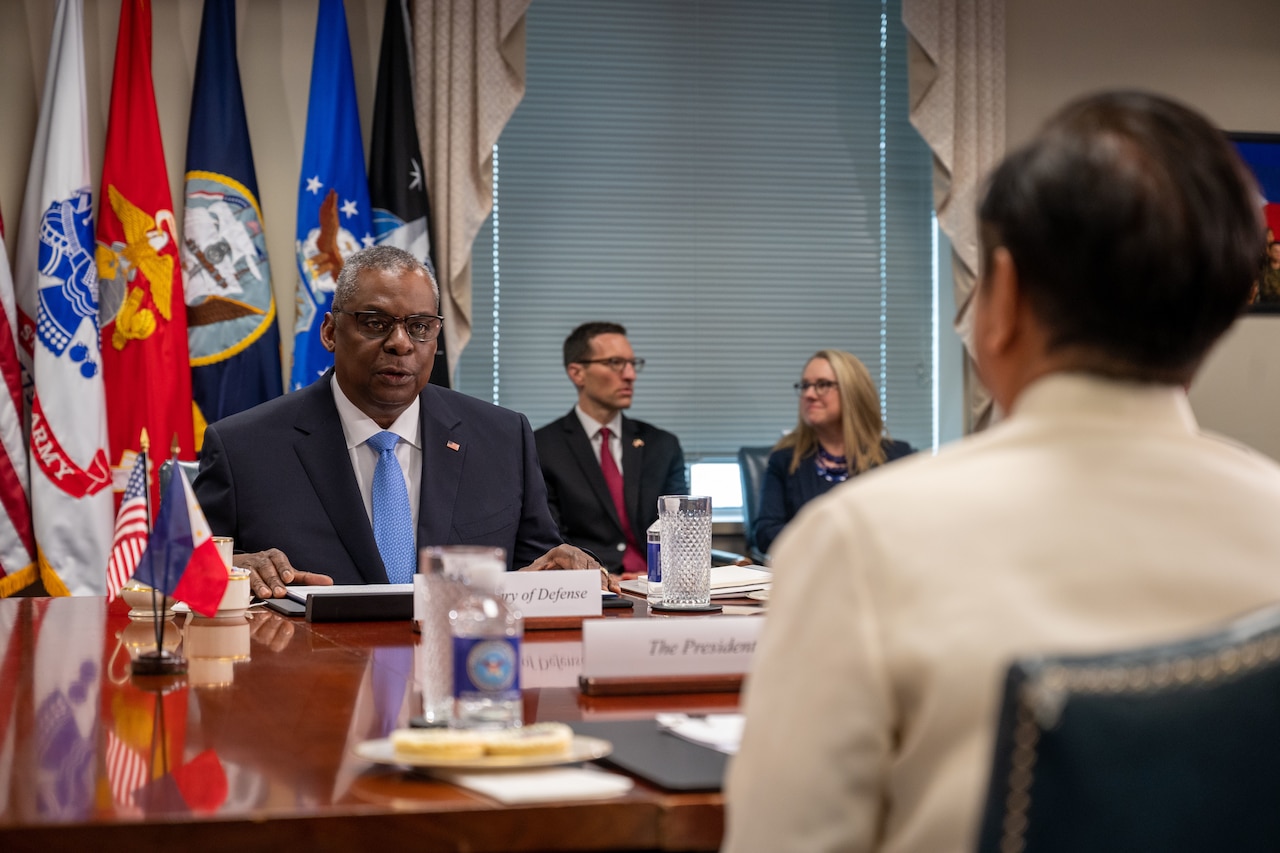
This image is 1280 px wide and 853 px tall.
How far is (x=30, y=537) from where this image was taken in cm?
461

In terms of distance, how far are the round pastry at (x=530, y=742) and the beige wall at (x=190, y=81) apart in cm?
412

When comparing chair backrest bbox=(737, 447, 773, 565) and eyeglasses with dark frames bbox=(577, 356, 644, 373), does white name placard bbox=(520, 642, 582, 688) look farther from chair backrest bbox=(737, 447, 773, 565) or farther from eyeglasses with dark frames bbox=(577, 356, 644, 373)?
chair backrest bbox=(737, 447, 773, 565)

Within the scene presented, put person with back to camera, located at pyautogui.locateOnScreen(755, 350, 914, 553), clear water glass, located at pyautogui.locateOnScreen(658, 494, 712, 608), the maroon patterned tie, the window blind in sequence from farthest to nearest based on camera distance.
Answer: the window blind
person with back to camera, located at pyautogui.locateOnScreen(755, 350, 914, 553)
the maroon patterned tie
clear water glass, located at pyautogui.locateOnScreen(658, 494, 712, 608)

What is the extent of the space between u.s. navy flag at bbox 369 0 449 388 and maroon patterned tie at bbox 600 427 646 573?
0.71 metres

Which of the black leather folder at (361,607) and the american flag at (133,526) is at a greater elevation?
the american flag at (133,526)

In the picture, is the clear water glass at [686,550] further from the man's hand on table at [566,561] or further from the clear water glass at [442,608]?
the clear water glass at [442,608]

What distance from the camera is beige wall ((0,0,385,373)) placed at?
4871mm

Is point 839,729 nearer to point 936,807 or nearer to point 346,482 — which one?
point 936,807

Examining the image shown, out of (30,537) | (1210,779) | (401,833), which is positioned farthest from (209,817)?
(30,537)

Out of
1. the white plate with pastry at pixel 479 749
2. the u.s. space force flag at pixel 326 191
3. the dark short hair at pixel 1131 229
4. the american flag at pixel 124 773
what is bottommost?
the american flag at pixel 124 773

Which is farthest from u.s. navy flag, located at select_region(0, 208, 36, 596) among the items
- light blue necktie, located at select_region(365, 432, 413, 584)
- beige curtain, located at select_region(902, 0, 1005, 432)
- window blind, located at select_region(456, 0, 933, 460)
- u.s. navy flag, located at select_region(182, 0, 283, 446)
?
beige curtain, located at select_region(902, 0, 1005, 432)

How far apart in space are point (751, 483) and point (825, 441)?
1.21ft

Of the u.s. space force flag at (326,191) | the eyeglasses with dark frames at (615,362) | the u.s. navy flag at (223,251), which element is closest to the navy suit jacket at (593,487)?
the eyeglasses with dark frames at (615,362)

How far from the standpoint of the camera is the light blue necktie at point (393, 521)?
9.33 feet
